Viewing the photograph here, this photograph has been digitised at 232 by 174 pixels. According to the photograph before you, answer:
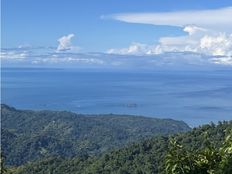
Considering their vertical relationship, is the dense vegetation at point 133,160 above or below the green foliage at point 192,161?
below

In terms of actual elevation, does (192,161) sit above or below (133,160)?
above

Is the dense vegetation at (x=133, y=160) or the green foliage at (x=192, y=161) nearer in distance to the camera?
the green foliage at (x=192, y=161)

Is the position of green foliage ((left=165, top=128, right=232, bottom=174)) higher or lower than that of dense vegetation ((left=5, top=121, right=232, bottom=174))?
higher

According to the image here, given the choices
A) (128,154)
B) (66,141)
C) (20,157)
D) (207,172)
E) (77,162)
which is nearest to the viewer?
(207,172)

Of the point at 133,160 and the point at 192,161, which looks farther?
the point at 133,160

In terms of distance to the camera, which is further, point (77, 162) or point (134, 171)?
point (77, 162)

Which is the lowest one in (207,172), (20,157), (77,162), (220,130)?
(20,157)

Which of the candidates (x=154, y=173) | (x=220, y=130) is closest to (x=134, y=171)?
(x=154, y=173)

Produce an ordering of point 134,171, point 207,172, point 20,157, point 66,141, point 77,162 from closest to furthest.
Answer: point 207,172 → point 134,171 → point 77,162 → point 20,157 → point 66,141

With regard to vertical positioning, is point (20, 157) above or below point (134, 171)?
below

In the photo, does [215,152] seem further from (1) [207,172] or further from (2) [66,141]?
(2) [66,141]

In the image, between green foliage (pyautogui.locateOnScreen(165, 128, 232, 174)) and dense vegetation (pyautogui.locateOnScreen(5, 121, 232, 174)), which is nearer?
green foliage (pyautogui.locateOnScreen(165, 128, 232, 174))
